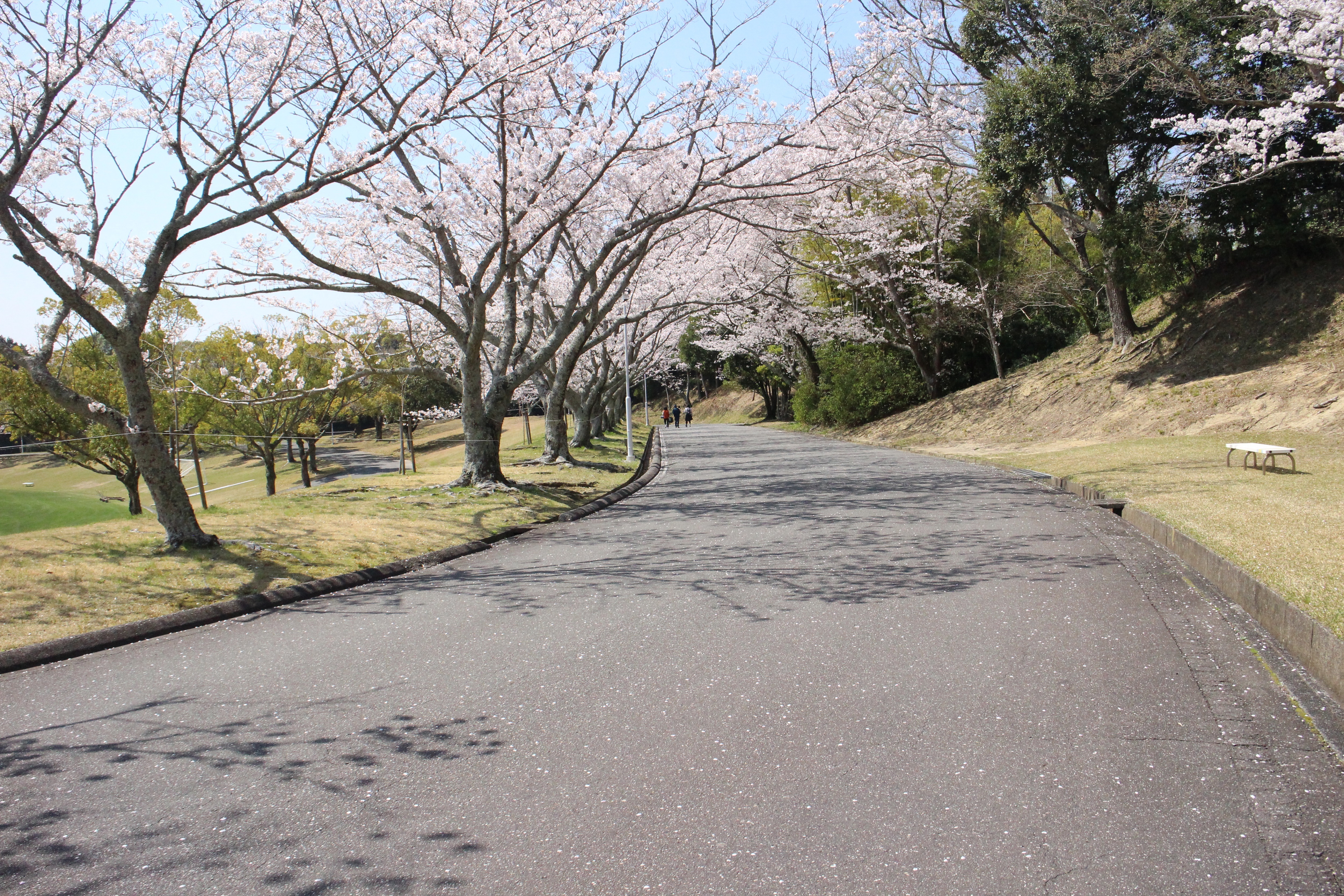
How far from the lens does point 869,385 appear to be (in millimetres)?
32719

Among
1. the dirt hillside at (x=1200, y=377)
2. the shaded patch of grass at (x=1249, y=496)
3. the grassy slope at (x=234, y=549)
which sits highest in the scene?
the dirt hillside at (x=1200, y=377)

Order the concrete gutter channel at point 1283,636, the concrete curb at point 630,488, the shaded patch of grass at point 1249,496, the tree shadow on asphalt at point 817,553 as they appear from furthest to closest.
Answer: the concrete curb at point 630,488, the tree shadow on asphalt at point 817,553, the shaded patch of grass at point 1249,496, the concrete gutter channel at point 1283,636

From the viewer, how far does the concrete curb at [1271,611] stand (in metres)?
4.12

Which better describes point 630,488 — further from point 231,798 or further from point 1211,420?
point 1211,420

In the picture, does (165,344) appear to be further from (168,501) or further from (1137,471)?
(1137,471)

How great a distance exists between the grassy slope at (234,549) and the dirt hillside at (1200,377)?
13.7 metres

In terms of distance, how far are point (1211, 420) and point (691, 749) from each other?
18.6 meters

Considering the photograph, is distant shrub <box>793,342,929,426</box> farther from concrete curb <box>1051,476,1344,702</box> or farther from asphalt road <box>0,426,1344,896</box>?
asphalt road <box>0,426,1344,896</box>

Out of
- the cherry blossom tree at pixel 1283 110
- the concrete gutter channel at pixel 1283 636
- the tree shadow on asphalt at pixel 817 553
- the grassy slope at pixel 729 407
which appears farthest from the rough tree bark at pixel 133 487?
the grassy slope at pixel 729 407

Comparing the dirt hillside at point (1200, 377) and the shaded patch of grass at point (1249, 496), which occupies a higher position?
the dirt hillside at point (1200, 377)

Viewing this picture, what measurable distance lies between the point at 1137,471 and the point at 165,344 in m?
22.4

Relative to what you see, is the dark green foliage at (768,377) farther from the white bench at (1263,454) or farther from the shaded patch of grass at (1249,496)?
the white bench at (1263,454)

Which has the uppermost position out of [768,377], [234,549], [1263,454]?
[768,377]

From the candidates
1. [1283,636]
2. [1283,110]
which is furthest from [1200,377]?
[1283,636]
